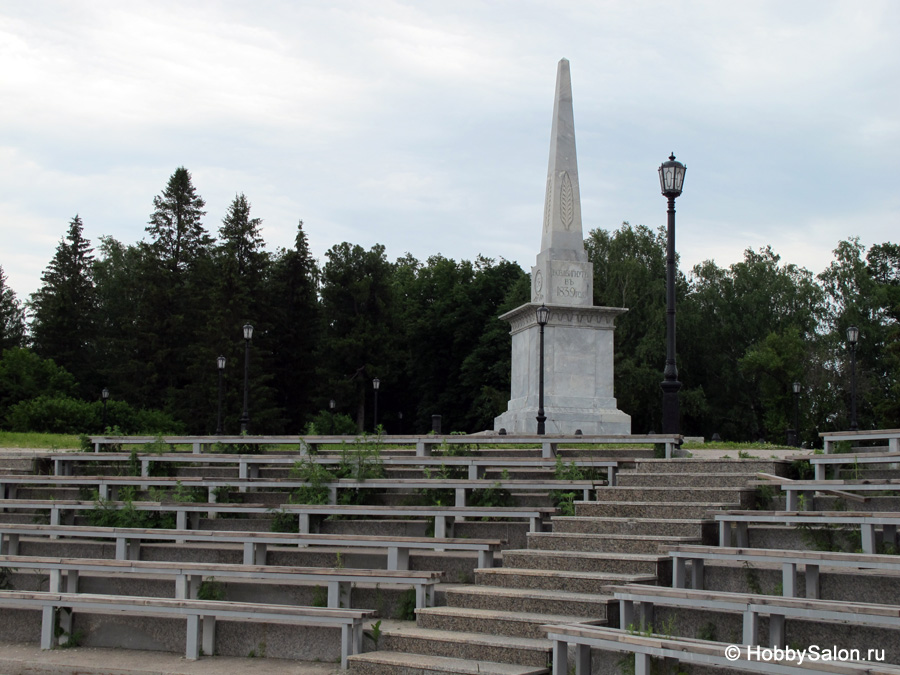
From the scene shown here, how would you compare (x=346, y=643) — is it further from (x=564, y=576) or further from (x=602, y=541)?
(x=602, y=541)

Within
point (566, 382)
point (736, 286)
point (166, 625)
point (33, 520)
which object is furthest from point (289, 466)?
point (736, 286)

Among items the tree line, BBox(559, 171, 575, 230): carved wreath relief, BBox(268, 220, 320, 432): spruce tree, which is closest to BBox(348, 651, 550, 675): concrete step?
BBox(559, 171, 575, 230): carved wreath relief

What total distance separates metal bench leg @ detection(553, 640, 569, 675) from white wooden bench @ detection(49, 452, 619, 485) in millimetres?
4359

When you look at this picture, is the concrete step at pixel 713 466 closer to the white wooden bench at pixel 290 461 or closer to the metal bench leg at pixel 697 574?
the white wooden bench at pixel 290 461

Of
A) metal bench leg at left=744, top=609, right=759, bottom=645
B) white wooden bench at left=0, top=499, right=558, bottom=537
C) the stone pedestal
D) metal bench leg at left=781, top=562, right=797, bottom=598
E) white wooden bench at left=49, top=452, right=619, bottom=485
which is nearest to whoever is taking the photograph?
metal bench leg at left=744, top=609, right=759, bottom=645

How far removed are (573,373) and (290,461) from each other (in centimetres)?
1316

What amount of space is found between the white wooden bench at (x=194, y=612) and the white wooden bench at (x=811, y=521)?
3526 millimetres

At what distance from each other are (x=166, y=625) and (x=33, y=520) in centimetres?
461

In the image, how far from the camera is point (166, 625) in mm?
9648

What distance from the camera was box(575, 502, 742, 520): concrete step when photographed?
32.7ft

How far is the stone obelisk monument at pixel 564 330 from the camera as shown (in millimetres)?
24891

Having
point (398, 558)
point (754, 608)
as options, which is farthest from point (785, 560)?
point (398, 558)

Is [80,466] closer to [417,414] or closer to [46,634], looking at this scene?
[46,634]

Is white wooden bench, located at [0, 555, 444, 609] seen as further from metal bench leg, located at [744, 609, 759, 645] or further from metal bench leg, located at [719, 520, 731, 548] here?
metal bench leg, located at [744, 609, 759, 645]
